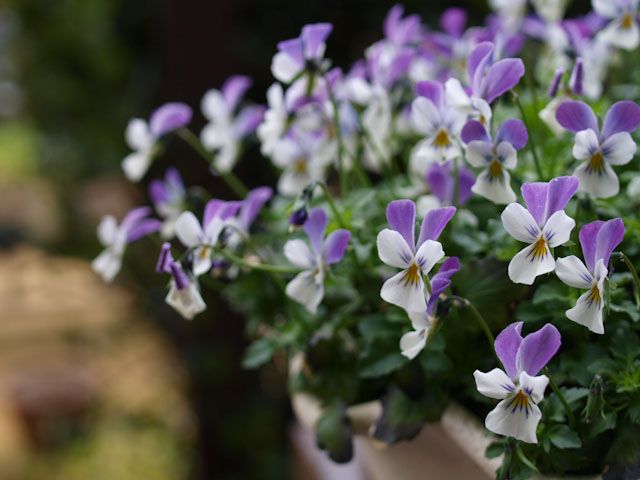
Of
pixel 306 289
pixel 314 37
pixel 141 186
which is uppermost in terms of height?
pixel 314 37

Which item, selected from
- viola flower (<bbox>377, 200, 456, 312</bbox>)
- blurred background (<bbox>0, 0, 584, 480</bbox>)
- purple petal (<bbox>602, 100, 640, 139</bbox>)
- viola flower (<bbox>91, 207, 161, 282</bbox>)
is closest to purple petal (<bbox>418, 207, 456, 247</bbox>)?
viola flower (<bbox>377, 200, 456, 312</bbox>)

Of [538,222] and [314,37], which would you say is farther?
[314,37]

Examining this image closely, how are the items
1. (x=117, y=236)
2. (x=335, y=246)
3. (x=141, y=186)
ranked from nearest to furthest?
(x=335, y=246) → (x=117, y=236) → (x=141, y=186)

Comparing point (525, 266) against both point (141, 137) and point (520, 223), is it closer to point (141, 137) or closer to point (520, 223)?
point (520, 223)

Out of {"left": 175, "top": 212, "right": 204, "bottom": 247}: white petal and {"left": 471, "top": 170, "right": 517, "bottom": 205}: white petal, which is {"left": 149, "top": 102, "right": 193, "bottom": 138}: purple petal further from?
{"left": 471, "top": 170, "right": 517, "bottom": 205}: white petal

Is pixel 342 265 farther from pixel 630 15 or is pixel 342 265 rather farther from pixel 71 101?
pixel 71 101

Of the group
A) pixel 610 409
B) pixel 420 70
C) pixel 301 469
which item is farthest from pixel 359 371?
pixel 301 469

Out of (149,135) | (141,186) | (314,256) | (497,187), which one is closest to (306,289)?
(314,256)
